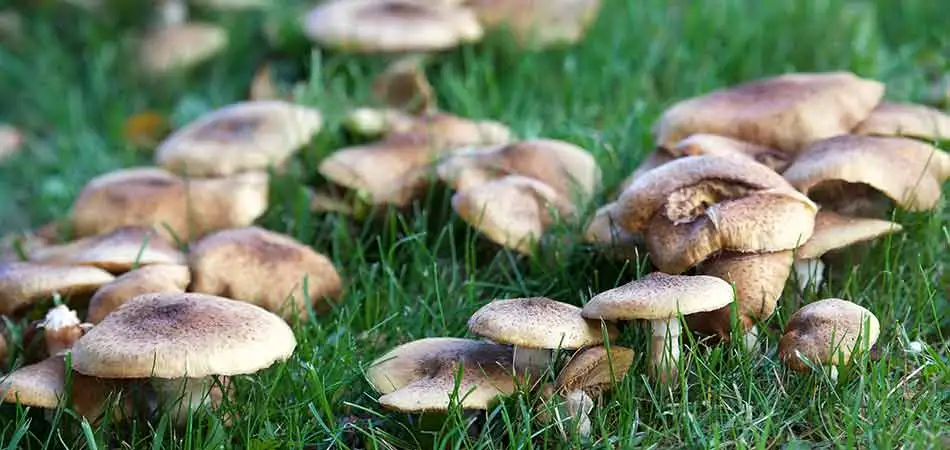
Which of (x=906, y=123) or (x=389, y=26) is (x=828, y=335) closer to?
(x=906, y=123)

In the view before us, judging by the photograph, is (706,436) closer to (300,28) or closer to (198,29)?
(300,28)

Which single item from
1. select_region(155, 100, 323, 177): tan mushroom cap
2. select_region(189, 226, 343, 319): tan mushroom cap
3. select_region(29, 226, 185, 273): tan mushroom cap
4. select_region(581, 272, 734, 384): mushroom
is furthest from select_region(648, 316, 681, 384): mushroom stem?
select_region(155, 100, 323, 177): tan mushroom cap

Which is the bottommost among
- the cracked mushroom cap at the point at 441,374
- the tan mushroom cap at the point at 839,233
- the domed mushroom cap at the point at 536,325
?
the cracked mushroom cap at the point at 441,374

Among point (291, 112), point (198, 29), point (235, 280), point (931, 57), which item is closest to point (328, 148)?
point (291, 112)

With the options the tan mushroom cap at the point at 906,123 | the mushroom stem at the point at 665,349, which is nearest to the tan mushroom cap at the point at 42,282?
the mushroom stem at the point at 665,349

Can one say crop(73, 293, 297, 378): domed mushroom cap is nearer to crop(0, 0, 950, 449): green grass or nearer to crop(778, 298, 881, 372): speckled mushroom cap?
crop(0, 0, 950, 449): green grass

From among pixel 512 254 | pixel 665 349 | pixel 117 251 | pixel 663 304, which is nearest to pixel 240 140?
pixel 117 251

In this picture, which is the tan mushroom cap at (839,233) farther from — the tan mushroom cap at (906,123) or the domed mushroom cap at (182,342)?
the domed mushroom cap at (182,342)
